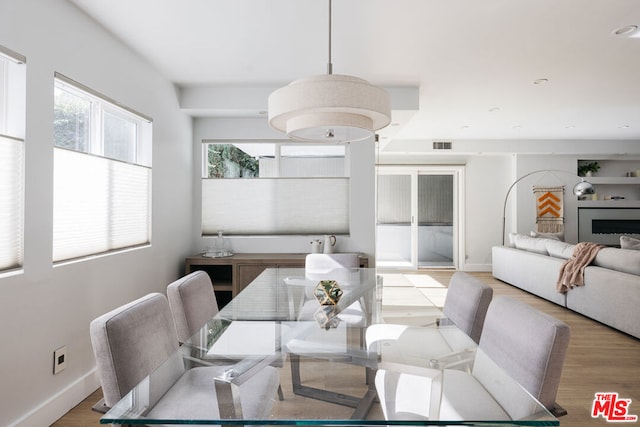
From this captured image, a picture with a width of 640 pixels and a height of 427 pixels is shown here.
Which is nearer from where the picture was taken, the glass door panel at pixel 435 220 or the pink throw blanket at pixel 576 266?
the pink throw blanket at pixel 576 266

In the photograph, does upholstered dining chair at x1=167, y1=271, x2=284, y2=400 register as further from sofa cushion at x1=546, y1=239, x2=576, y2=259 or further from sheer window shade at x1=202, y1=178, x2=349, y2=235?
sofa cushion at x1=546, y1=239, x2=576, y2=259

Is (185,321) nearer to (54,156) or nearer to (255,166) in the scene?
(54,156)

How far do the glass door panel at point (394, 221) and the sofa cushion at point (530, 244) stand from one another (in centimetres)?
204

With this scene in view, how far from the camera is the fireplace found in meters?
7.41

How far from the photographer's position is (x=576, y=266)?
4.43 meters

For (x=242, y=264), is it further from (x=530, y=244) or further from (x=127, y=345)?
(x=530, y=244)

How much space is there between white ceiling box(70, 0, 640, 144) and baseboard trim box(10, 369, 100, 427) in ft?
7.90

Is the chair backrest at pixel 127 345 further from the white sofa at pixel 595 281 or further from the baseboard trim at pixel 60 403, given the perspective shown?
the white sofa at pixel 595 281

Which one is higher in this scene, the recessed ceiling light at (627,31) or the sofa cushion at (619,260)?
the recessed ceiling light at (627,31)

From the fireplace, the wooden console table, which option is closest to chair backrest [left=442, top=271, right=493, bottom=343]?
the wooden console table

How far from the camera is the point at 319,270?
131 inches

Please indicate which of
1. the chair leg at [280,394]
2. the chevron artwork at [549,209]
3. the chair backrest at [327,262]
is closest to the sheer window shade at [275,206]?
the chair backrest at [327,262]

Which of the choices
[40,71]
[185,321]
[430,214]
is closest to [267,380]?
[185,321]

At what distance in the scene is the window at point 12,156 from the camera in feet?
6.42
